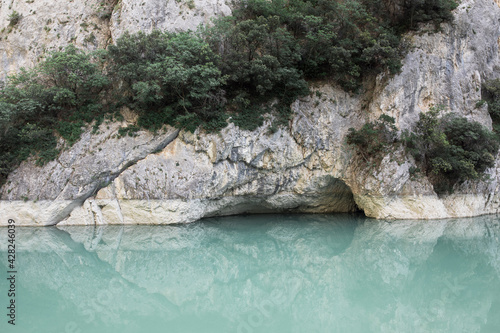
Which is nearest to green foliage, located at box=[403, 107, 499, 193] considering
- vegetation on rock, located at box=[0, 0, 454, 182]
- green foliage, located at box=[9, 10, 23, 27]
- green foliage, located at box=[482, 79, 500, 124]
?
vegetation on rock, located at box=[0, 0, 454, 182]

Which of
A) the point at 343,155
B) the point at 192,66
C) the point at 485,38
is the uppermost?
the point at 485,38

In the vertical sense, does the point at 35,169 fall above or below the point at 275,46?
below

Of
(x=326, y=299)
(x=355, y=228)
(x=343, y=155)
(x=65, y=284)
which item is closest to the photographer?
(x=326, y=299)

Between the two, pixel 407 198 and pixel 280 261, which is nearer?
pixel 280 261

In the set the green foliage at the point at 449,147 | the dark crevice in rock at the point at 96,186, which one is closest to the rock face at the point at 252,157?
the dark crevice in rock at the point at 96,186

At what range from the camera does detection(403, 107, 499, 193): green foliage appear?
1764 cm

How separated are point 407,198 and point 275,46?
34.2ft

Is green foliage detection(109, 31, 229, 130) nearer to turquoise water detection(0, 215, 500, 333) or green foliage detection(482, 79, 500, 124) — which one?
turquoise water detection(0, 215, 500, 333)

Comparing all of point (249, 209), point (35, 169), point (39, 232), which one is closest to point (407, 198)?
point (249, 209)

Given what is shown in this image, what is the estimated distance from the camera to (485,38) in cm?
2138

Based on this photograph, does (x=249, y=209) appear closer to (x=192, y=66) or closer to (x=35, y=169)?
(x=192, y=66)

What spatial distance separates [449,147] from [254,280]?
47.1 feet

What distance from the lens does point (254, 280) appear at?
29.0ft

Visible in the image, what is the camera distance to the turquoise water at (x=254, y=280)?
21.3 feet
